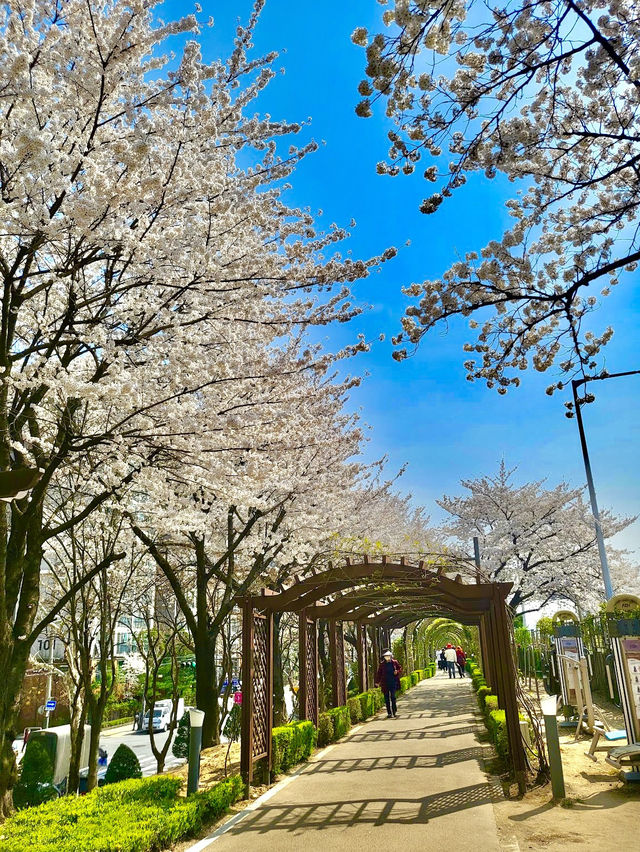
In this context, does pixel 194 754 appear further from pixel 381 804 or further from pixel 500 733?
pixel 500 733

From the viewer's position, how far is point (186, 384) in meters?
7.23

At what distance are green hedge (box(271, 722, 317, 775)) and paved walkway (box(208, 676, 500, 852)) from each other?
24cm

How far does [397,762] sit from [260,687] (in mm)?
2976

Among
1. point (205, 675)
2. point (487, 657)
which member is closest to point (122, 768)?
point (205, 675)

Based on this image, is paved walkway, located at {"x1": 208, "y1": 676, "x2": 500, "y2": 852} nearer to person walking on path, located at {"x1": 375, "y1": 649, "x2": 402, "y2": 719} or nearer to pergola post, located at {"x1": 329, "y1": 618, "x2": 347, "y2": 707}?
pergola post, located at {"x1": 329, "y1": 618, "x2": 347, "y2": 707}

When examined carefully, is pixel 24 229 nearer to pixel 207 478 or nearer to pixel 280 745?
pixel 207 478

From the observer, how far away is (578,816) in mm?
6004

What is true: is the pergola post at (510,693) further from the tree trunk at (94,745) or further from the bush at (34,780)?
the bush at (34,780)

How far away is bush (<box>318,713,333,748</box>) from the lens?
38.4 ft

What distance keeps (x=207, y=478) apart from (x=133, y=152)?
4340 millimetres

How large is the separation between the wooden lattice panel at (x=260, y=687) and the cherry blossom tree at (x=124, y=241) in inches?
106

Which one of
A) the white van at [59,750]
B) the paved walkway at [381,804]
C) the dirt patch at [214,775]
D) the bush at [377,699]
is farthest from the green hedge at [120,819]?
the bush at [377,699]

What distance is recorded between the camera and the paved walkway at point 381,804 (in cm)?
563

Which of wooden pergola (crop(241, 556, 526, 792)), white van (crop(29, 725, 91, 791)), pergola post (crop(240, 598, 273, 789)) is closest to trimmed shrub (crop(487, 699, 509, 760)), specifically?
wooden pergola (crop(241, 556, 526, 792))
